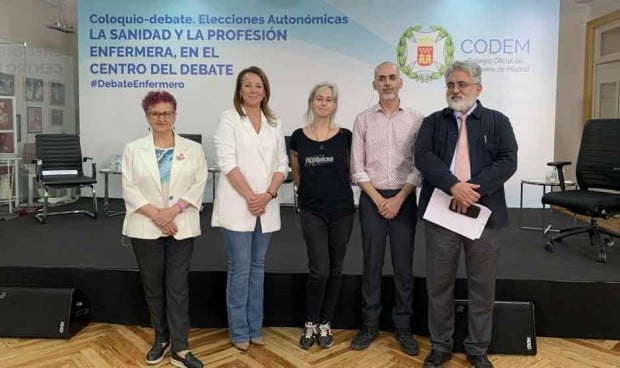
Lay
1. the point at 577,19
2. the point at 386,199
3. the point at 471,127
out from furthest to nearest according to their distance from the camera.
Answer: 1. the point at 577,19
2. the point at 386,199
3. the point at 471,127

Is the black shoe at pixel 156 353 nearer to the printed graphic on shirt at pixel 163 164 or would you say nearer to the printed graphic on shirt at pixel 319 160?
the printed graphic on shirt at pixel 163 164

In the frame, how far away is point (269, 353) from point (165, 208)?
938mm

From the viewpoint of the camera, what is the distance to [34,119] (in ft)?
20.4

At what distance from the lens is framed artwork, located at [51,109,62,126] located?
261 inches

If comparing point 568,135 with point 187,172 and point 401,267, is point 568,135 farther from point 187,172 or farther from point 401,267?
point 187,172

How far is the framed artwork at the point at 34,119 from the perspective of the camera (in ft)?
20.0

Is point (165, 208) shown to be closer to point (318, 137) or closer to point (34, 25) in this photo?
point (318, 137)

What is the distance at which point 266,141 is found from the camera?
255 centimetres

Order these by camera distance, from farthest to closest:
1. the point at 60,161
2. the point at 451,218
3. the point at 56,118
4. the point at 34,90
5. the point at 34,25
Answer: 1. the point at 34,25
2. the point at 56,118
3. the point at 34,90
4. the point at 60,161
5. the point at 451,218

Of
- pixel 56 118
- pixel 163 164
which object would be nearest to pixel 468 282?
pixel 163 164

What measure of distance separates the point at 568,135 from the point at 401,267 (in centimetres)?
570

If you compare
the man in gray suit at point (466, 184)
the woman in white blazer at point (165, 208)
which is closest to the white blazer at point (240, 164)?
the woman in white blazer at point (165, 208)

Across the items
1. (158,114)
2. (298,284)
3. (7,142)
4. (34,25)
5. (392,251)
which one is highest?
(34,25)

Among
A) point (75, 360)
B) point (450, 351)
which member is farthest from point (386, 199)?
point (75, 360)
